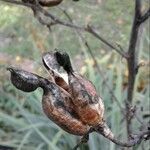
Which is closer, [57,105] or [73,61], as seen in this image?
[57,105]

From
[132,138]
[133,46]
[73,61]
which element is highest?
[132,138]

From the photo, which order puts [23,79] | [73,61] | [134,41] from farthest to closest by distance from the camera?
[73,61] → [134,41] → [23,79]

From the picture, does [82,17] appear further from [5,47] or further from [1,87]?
[1,87]

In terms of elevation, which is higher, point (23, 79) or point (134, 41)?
point (23, 79)

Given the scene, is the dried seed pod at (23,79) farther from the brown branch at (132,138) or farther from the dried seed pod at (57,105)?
the brown branch at (132,138)

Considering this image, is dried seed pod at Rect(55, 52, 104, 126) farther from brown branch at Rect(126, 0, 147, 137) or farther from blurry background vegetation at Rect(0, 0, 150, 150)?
blurry background vegetation at Rect(0, 0, 150, 150)

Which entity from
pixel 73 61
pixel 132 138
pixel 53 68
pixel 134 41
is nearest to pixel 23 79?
pixel 53 68

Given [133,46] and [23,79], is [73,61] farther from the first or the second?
[23,79]

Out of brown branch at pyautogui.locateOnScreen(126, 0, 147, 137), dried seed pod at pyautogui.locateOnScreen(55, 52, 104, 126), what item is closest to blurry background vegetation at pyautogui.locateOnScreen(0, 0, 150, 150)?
brown branch at pyautogui.locateOnScreen(126, 0, 147, 137)
